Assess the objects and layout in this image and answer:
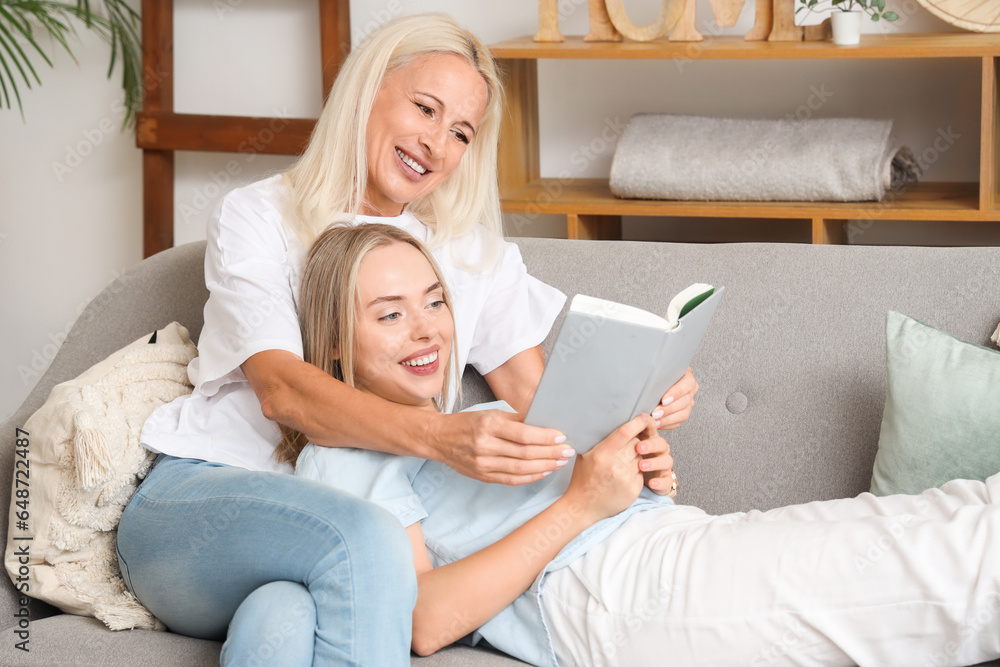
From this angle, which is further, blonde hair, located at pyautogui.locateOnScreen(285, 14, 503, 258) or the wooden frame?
the wooden frame

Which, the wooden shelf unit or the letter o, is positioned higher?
the letter o

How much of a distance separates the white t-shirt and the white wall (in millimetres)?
940

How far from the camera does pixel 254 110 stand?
2670 millimetres

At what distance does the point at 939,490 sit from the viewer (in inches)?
45.9

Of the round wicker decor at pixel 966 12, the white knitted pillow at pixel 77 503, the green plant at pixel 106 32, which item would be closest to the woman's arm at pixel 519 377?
the white knitted pillow at pixel 77 503

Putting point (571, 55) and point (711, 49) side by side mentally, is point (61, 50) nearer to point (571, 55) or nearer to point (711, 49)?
point (571, 55)

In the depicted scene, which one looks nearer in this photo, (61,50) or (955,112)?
(955,112)

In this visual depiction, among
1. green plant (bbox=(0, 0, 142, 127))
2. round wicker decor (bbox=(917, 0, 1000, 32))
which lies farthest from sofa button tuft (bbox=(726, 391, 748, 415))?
green plant (bbox=(0, 0, 142, 127))

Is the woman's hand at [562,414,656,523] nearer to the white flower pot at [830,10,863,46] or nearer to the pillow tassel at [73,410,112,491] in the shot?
the pillow tassel at [73,410,112,491]

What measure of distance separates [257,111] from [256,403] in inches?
59.0

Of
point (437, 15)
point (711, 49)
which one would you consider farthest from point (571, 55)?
point (437, 15)

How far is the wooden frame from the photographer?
2433 millimetres

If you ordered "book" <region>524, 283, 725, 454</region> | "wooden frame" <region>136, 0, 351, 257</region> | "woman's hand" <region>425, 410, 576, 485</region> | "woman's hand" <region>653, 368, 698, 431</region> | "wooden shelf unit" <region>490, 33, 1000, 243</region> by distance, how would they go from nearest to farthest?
"book" <region>524, 283, 725, 454</region>
"woman's hand" <region>425, 410, 576, 485</region>
"woman's hand" <region>653, 368, 698, 431</region>
"wooden shelf unit" <region>490, 33, 1000, 243</region>
"wooden frame" <region>136, 0, 351, 257</region>

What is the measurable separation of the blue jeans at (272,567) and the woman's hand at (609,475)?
21 centimetres
